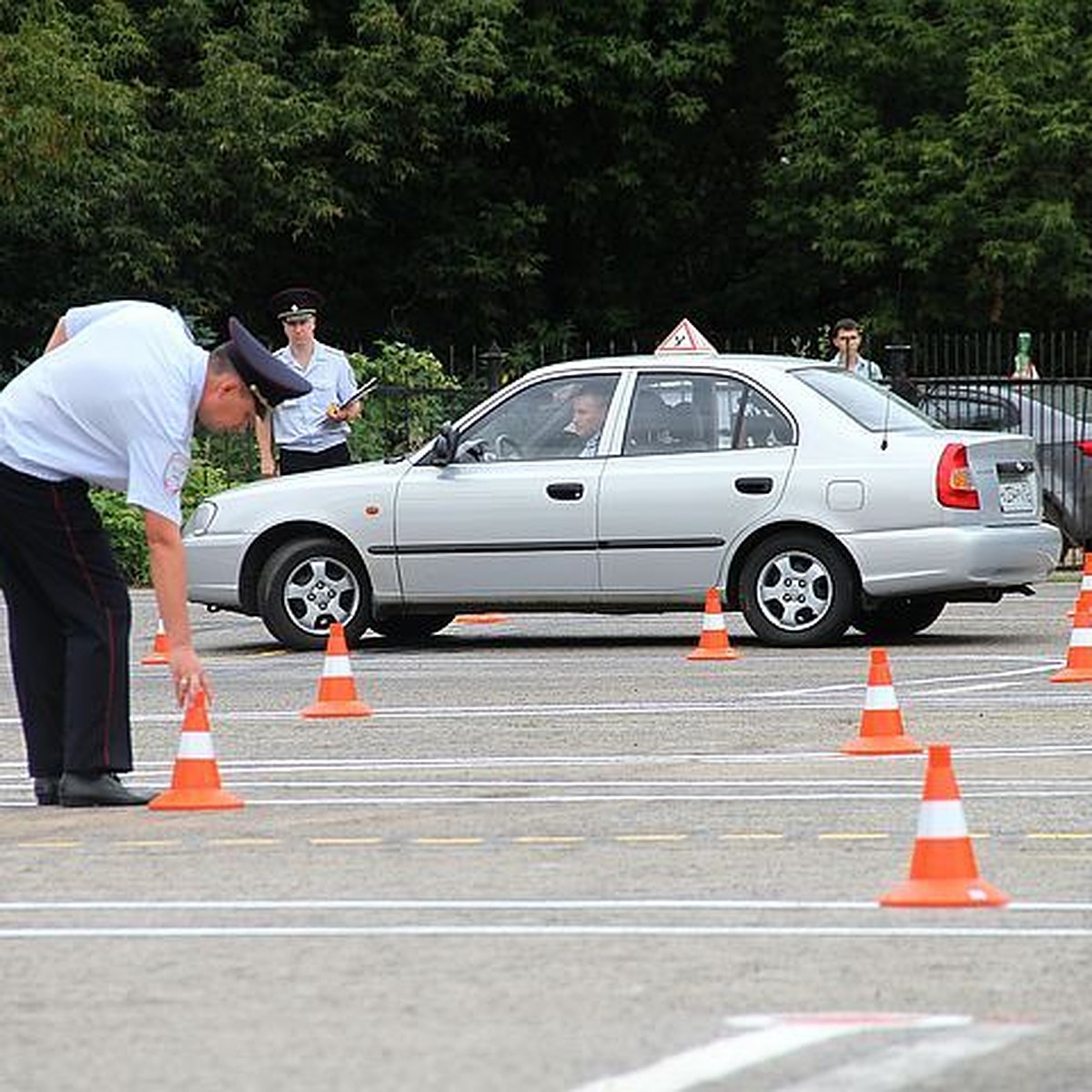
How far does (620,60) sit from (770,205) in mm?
3088

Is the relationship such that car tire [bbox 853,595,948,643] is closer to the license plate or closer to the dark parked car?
the license plate

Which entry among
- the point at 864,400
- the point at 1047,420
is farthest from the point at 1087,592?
the point at 1047,420

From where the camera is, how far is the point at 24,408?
11.4 meters

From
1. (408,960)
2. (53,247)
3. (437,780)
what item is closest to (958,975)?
(408,960)

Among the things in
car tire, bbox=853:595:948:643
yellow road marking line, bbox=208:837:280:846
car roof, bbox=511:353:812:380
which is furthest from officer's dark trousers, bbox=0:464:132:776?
car tire, bbox=853:595:948:643

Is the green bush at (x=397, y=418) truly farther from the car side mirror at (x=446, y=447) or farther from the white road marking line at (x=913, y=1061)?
the white road marking line at (x=913, y=1061)

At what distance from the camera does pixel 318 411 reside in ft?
69.1

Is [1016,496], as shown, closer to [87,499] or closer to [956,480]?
[956,480]

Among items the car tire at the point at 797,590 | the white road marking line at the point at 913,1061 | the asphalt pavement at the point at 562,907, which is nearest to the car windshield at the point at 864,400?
the car tire at the point at 797,590

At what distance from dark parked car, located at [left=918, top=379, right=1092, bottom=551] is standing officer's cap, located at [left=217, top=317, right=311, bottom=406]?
55.8 feet

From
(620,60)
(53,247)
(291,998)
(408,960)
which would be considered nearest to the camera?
(291,998)

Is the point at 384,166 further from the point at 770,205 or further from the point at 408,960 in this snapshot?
the point at 408,960

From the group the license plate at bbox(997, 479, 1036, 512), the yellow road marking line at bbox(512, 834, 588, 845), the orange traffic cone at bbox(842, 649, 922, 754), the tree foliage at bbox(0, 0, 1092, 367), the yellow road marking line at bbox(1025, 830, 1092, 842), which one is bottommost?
the yellow road marking line at bbox(512, 834, 588, 845)

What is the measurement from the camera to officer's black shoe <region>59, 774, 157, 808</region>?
11.6 m
